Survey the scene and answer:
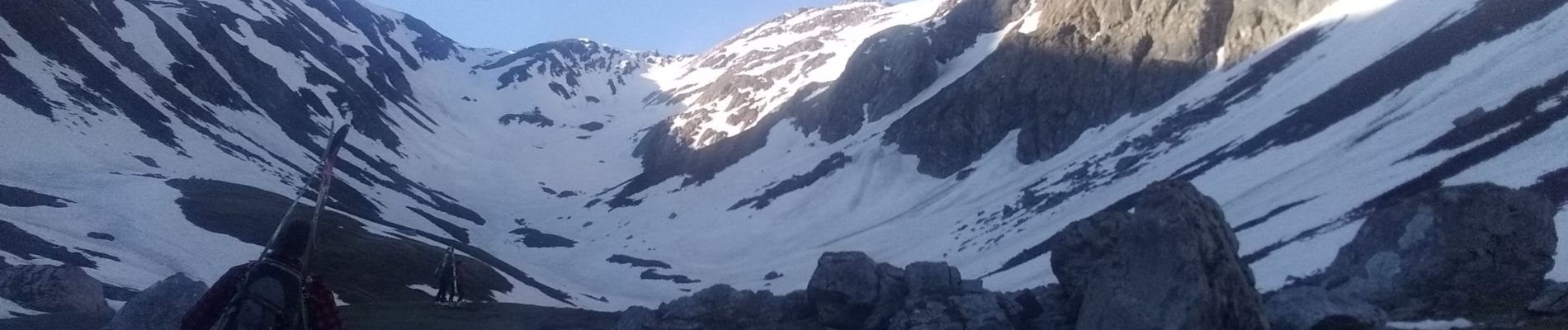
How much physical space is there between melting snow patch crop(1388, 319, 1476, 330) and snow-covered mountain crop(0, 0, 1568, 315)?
7.89 m

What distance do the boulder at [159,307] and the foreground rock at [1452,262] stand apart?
738 inches

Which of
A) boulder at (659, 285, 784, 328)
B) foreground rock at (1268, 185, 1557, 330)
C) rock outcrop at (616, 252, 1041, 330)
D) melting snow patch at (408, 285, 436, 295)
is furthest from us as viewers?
melting snow patch at (408, 285, 436, 295)

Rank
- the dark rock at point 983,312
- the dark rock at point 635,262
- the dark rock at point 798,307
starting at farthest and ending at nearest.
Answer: the dark rock at point 635,262, the dark rock at point 798,307, the dark rock at point 983,312

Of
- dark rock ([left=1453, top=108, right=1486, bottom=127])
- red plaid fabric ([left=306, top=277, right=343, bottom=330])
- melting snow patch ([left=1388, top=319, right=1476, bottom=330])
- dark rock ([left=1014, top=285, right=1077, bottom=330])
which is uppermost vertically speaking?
dark rock ([left=1453, top=108, right=1486, bottom=127])

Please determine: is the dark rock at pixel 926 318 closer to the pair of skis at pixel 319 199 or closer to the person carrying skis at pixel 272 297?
the pair of skis at pixel 319 199

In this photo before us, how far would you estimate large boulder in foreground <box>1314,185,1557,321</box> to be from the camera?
18984 mm

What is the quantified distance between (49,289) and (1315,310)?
26.1m

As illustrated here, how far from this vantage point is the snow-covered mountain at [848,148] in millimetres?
45031

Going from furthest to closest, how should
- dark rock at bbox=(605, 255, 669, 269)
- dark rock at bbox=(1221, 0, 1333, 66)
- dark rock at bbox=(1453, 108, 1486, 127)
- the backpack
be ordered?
1. dark rock at bbox=(605, 255, 669, 269)
2. dark rock at bbox=(1221, 0, 1333, 66)
3. dark rock at bbox=(1453, 108, 1486, 127)
4. the backpack

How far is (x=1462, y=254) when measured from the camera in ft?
65.5

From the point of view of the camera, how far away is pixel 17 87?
69.2 meters

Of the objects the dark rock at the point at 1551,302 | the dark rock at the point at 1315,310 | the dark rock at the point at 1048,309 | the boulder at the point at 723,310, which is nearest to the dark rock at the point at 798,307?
the boulder at the point at 723,310

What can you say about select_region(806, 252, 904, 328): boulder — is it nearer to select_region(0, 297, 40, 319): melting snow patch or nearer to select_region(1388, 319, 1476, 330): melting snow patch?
select_region(1388, 319, 1476, 330): melting snow patch

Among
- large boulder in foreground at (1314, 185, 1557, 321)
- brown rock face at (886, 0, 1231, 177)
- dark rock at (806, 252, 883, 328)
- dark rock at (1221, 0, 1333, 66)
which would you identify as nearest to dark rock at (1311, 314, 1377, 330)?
large boulder in foreground at (1314, 185, 1557, 321)
